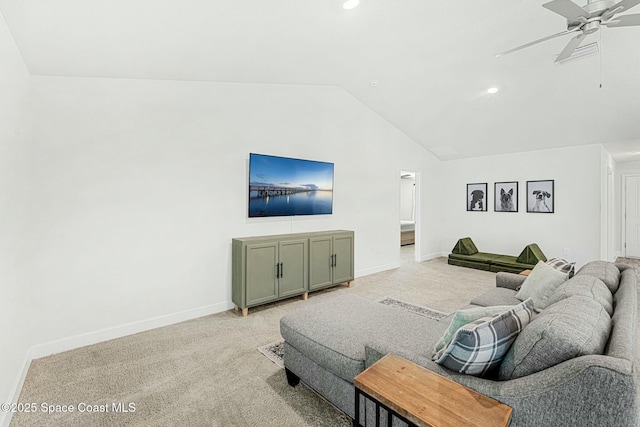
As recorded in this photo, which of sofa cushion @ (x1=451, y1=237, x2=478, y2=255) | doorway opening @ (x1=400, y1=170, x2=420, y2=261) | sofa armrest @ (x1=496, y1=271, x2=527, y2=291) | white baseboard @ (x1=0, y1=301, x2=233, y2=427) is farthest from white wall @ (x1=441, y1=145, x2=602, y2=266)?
white baseboard @ (x1=0, y1=301, x2=233, y2=427)

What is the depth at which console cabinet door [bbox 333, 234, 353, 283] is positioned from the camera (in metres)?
4.46

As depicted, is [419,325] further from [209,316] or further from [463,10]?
[463,10]

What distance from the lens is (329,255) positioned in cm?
438

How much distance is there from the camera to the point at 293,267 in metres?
3.95

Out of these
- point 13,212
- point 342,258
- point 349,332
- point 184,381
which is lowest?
point 184,381

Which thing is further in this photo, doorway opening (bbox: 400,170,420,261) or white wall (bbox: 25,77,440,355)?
doorway opening (bbox: 400,170,420,261)

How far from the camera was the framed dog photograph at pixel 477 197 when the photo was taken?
663 cm

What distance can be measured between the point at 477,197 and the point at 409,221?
4.17 meters

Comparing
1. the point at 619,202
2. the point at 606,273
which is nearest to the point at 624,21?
the point at 606,273

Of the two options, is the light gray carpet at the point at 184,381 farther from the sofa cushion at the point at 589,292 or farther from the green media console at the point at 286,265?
the sofa cushion at the point at 589,292

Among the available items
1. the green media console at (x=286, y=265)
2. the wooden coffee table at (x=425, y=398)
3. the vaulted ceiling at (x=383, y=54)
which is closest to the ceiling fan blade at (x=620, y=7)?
the vaulted ceiling at (x=383, y=54)

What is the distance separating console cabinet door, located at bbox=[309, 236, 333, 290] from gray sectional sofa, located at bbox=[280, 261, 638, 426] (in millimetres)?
1723

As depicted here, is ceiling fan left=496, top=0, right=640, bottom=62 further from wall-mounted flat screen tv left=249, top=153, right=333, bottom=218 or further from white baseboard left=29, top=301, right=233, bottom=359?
white baseboard left=29, top=301, right=233, bottom=359

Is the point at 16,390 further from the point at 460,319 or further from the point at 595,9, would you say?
the point at 595,9
